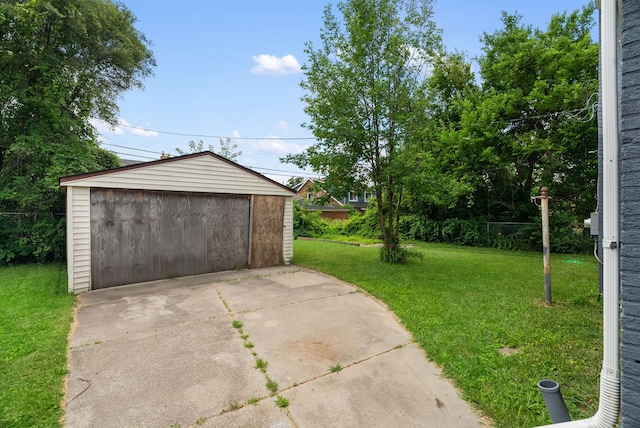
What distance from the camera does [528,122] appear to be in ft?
36.4

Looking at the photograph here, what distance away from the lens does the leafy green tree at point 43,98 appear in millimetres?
→ 7457

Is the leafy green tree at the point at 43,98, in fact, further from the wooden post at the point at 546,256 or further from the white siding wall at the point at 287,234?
the wooden post at the point at 546,256

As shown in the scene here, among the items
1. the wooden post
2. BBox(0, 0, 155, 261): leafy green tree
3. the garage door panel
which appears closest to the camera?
the wooden post

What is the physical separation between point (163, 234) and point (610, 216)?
672 centimetres

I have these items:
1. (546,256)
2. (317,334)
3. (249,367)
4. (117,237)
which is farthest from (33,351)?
(546,256)

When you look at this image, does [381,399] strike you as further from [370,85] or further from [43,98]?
[43,98]

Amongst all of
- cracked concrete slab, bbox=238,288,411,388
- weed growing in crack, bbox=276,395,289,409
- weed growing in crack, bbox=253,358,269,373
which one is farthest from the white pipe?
weed growing in crack, bbox=253,358,269,373

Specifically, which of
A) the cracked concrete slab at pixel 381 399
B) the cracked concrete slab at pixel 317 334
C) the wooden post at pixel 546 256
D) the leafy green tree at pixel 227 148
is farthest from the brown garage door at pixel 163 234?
the leafy green tree at pixel 227 148

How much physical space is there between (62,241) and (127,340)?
6.75 meters

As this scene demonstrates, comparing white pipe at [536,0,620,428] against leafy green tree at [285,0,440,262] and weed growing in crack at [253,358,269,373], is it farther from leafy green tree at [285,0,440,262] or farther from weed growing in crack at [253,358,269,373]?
leafy green tree at [285,0,440,262]

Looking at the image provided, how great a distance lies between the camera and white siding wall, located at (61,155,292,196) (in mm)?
5594

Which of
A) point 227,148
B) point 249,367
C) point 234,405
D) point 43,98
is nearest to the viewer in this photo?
point 234,405

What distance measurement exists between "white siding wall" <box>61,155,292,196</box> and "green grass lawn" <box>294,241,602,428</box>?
274 centimetres

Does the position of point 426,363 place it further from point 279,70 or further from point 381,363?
point 279,70
